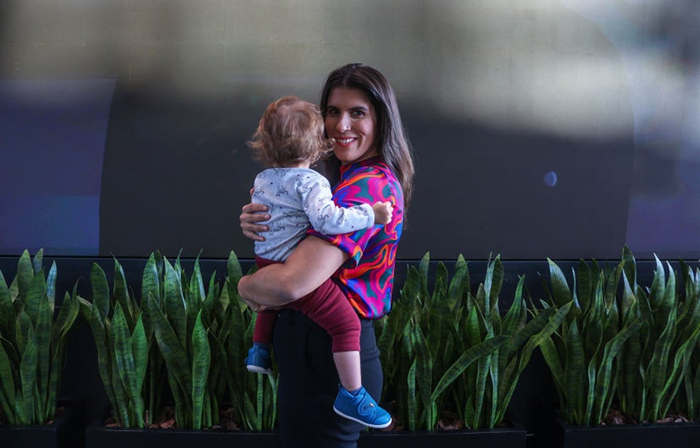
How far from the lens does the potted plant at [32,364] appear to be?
1742mm

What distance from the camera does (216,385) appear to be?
73.1 inches

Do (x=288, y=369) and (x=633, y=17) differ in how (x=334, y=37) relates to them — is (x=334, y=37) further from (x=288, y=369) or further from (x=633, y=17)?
(x=288, y=369)

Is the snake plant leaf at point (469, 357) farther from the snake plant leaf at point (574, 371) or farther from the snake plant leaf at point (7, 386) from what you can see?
the snake plant leaf at point (7, 386)

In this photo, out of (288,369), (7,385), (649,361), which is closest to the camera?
(288,369)

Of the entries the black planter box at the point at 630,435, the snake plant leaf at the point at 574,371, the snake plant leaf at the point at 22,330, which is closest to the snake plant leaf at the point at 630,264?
the snake plant leaf at the point at 574,371

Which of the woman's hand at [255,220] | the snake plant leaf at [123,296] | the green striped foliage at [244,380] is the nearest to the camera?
the woman's hand at [255,220]

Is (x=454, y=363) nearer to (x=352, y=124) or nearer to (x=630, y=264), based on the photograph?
(x=630, y=264)

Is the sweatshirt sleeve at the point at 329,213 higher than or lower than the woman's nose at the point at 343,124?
lower

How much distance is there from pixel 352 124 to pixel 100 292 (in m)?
1.10

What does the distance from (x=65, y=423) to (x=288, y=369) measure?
3.84ft

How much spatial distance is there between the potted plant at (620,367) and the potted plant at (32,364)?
141 cm

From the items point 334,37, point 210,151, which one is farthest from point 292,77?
point 210,151

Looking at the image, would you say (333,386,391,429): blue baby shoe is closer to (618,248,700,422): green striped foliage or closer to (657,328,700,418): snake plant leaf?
(618,248,700,422): green striped foliage

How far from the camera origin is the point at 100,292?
183 centimetres
